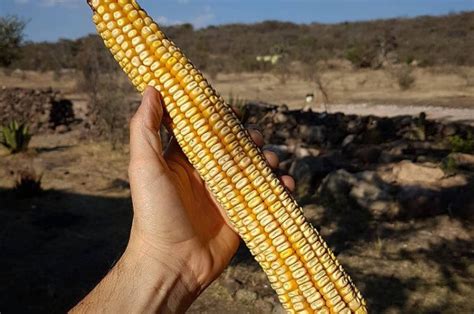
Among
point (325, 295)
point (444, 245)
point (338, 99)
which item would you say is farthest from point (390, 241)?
point (338, 99)

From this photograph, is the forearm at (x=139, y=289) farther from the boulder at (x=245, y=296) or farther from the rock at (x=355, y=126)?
the rock at (x=355, y=126)

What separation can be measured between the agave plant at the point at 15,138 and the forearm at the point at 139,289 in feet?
38.5

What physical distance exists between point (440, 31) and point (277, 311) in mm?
54440

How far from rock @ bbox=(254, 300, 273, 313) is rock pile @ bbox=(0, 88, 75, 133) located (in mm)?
14030

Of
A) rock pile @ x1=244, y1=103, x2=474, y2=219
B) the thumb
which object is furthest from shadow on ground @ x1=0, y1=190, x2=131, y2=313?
the thumb

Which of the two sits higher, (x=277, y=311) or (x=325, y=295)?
(x=325, y=295)

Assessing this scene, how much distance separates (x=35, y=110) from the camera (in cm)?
1864

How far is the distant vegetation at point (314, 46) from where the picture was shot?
35.5 m

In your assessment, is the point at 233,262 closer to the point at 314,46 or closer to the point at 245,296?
the point at 245,296

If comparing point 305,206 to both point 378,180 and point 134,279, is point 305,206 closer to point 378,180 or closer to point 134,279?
point 378,180

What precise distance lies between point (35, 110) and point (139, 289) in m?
17.2

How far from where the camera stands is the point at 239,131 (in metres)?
2.68

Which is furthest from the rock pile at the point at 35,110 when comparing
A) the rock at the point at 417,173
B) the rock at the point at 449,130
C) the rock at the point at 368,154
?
the rock at the point at 417,173

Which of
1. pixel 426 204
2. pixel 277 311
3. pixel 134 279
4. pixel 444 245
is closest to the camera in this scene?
pixel 134 279
